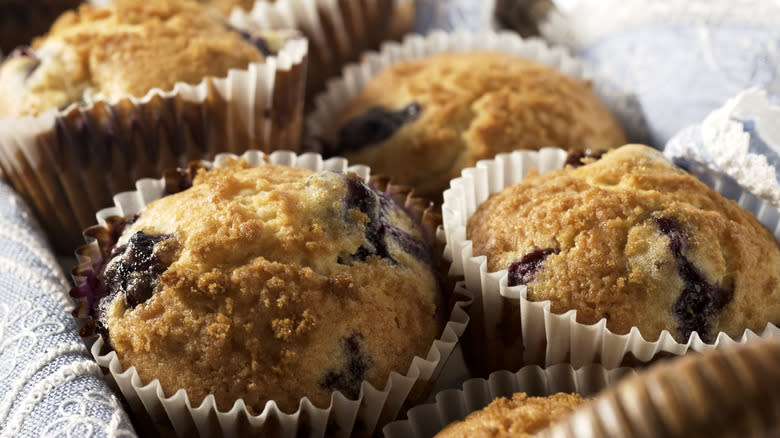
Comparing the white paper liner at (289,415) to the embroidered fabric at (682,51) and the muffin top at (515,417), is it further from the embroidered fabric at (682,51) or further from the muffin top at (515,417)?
the embroidered fabric at (682,51)

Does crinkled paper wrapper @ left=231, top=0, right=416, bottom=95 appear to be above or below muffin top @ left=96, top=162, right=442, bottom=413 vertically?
below

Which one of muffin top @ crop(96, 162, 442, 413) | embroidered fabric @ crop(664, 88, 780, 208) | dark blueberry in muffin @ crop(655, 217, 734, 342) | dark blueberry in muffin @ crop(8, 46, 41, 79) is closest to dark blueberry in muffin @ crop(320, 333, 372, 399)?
muffin top @ crop(96, 162, 442, 413)

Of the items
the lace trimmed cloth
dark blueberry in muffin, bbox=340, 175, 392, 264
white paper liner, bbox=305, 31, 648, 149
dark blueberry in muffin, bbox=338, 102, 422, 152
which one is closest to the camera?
the lace trimmed cloth

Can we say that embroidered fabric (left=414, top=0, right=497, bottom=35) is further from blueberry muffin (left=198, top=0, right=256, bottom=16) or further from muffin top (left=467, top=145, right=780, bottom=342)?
muffin top (left=467, top=145, right=780, bottom=342)

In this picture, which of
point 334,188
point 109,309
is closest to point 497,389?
point 334,188

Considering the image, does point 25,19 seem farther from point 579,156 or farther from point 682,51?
point 682,51

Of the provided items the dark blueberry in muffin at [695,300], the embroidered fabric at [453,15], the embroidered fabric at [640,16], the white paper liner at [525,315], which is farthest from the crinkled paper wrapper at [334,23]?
the dark blueberry in muffin at [695,300]

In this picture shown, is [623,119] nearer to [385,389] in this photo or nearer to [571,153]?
[571,153]

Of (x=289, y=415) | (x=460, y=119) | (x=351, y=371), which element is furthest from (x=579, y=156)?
(x=289, y=415)
